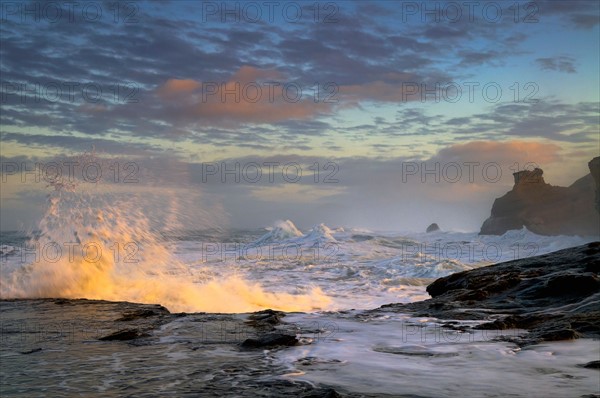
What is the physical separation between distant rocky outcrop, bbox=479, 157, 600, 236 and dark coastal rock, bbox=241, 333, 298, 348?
7092 cm

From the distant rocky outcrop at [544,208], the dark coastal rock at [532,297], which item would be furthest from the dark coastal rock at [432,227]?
the dark coastal rock at [532,297]

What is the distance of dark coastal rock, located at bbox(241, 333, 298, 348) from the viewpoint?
5.99 meters

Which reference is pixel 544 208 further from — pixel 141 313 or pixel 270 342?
pixel 270 342

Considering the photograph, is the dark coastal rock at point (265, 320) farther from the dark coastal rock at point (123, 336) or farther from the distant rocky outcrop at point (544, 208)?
the distant rocky outcrop at point (544, 208)

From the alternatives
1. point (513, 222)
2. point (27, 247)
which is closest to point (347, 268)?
point (27, 247)

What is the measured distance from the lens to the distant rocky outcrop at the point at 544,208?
7175cm

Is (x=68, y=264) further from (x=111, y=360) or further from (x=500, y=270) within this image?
(x=500, y=270)

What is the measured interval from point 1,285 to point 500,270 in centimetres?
1044

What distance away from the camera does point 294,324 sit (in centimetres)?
762

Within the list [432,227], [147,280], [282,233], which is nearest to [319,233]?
[282,233]

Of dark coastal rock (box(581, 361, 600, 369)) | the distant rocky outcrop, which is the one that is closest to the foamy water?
dark coastal rock (box(581, 361, 600, 369))

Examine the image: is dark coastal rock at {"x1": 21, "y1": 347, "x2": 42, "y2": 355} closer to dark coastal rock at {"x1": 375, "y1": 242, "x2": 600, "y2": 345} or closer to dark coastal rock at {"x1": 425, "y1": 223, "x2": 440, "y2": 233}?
dark coastal rock at {"x1": 375, "y1": 242, "x2": 600, "y2": 345}

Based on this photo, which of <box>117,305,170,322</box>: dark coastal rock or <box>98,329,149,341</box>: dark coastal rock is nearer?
<box>98,329,149,341</box>: dark coastal rock

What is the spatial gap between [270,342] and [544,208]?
256 ft
